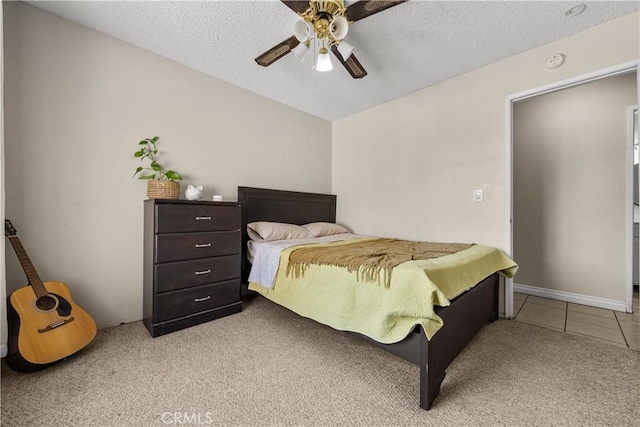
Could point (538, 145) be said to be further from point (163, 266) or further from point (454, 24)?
point (163, 266)

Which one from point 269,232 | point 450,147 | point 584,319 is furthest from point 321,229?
point 584,319

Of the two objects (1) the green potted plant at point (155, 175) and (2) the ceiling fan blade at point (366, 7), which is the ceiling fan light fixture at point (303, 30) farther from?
(1) the green potted plant at point (155, 175)

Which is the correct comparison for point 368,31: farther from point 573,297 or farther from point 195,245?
point 573,297

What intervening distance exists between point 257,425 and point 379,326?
0.70 m

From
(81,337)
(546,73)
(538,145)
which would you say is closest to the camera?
(81,337)

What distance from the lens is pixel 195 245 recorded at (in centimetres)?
208

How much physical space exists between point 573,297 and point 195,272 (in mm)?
3752

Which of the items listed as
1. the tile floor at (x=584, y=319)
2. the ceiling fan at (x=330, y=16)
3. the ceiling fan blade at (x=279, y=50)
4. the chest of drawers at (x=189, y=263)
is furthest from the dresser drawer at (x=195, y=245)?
the tile floor at (x=584, y=319)

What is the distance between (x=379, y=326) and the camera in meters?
1.36

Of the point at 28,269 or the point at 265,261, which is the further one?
the point at 265,261

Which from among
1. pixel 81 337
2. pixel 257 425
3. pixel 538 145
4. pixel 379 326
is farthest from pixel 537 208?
pixel 81 337

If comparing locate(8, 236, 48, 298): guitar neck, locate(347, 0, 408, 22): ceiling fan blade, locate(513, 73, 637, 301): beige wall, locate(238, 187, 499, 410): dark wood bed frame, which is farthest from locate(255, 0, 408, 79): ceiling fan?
locate(513, 73, 637, 301): beige wall

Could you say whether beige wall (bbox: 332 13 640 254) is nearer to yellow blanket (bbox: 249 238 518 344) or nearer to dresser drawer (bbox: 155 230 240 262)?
yellow blanket (bbox: 249 238 518 344)

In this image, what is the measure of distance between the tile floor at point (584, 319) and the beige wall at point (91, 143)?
3.24 m
